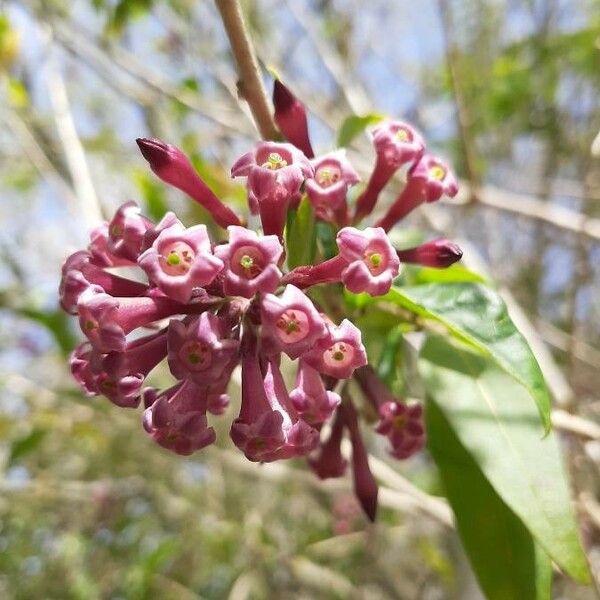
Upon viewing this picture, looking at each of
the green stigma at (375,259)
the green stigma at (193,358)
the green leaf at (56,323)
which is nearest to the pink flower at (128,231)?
the green stigma at (193,358)

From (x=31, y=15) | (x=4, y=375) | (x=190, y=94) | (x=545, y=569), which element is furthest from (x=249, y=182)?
A: (x=4, y=375)

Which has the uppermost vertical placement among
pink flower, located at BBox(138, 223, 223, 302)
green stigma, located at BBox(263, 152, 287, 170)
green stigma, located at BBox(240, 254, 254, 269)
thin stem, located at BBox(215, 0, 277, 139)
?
thin stem, located at BBox(215, 0, 277, 139)

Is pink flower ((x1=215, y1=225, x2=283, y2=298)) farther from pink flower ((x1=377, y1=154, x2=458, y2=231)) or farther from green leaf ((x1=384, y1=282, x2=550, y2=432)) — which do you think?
pink flower ((x1=377, y1=154, x2=458, y2=231))

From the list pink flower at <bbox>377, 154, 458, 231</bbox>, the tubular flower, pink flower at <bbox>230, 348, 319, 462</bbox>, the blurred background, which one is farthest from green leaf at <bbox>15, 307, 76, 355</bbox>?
the tubular flower

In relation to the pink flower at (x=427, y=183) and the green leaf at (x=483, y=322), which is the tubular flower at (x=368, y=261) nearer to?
the green leaf at (x=483, y=322)

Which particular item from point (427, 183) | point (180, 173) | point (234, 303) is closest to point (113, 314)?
point (234, 303)

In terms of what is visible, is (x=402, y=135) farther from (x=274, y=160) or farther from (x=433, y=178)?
(x=274, y=160)
